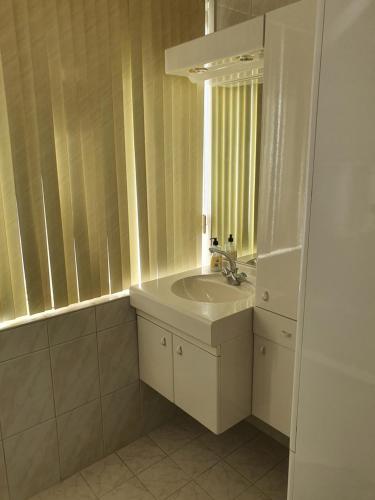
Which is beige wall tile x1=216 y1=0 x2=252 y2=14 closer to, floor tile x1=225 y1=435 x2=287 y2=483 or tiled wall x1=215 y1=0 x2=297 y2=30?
tiled wall x1=215 y1=0 x2=297 y2=30

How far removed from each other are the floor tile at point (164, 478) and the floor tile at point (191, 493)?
2cm

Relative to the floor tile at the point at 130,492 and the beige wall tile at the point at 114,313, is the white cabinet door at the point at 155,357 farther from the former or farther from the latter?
the floor tile at the point at 130,492

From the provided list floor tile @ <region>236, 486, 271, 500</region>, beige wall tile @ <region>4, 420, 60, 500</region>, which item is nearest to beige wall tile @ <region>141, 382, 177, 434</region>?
beige wall tile @ <region>4, 420, 60, 500</region>

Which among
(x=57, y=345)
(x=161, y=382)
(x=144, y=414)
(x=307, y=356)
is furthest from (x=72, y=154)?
(x=144, y=414)

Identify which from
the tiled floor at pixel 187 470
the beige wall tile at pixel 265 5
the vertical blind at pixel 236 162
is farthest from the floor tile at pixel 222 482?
the beige wall tile at pixel 265 5

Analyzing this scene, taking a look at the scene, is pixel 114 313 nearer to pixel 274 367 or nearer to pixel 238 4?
pixel 274 367

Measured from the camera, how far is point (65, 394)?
183 cm

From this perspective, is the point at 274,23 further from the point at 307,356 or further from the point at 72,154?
the point at 307,356

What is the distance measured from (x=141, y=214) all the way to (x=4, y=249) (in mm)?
659

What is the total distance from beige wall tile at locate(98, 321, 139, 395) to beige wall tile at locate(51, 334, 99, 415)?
40mm

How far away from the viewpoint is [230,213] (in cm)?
219

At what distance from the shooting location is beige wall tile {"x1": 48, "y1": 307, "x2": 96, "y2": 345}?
5.71 ft

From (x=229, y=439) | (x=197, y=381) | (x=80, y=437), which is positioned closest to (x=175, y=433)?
(x=229, y=439)

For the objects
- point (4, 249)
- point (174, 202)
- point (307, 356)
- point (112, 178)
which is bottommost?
point (307, 356)
